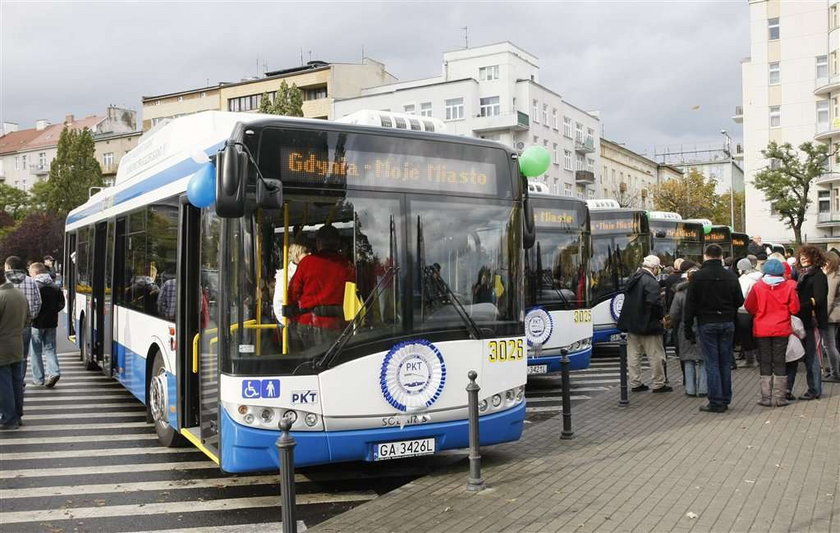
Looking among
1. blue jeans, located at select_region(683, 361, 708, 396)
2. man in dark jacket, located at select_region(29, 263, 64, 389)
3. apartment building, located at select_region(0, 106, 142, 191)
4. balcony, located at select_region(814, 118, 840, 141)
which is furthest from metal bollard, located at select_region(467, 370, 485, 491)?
apartment building, located at select_region(0, 106, 142, 191)

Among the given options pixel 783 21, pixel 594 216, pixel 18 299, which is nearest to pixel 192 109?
pixel 783 21

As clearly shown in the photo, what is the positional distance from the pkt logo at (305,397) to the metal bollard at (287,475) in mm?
1267

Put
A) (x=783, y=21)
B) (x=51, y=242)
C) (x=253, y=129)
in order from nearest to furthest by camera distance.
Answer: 1. (x=253, y=129)
2. (x=783, y=21)
3. (x=51, y=242)

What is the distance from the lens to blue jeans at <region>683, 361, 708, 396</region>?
11781 millimetres

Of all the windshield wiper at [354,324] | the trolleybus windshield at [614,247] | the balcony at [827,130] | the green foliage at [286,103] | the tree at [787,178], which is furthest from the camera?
the balcony at [827,130]

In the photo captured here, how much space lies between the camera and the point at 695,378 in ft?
38.7

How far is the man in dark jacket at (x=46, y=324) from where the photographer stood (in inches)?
516

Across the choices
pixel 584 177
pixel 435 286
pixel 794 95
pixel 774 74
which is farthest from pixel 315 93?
pixel 435 286

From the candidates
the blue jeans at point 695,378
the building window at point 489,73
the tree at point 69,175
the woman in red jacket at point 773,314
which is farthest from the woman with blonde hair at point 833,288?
the tree at point 69,175

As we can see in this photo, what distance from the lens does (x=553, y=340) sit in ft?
42.3

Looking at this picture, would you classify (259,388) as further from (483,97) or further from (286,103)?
(483,97)

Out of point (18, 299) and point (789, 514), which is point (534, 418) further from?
point (18, 299)

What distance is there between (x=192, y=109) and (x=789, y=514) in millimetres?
75673

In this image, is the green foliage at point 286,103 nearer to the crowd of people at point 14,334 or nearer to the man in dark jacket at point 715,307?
the crowd of people at point 14,334
